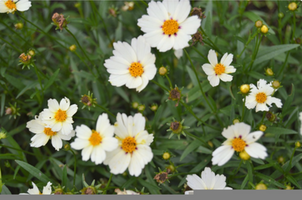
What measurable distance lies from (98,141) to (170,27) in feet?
3.01

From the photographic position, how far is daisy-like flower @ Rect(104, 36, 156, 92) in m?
2.01

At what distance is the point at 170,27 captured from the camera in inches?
81.0

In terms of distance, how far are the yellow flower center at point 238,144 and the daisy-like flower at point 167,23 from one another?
27.6 inches

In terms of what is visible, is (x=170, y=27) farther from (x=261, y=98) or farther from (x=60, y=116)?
(x=60, y=116)

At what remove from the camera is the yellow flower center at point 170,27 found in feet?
6.71

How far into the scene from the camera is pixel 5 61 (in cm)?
275

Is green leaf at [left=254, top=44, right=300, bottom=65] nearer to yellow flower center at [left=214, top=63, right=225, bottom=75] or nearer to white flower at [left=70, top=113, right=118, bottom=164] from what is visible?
yellow flower center at [left=214, top=63, right=225, bottom=75]

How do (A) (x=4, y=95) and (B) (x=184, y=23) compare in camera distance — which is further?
(A) (x=4, y=95)

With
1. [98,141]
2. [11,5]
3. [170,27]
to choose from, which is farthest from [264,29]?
[11,5]

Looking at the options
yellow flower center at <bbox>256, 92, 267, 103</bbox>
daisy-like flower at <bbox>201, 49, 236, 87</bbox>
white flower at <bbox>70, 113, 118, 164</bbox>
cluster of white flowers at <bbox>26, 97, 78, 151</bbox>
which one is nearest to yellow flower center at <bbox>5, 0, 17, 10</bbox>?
cluster of white flowers at <bbox>26, 97, 78, 151</bbox>

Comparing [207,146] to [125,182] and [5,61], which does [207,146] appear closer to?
[125,182]

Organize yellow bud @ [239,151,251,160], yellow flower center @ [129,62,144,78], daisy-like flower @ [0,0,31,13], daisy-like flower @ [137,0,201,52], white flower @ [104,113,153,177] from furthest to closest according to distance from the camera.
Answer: daisy-like flower @ [0,0,31,13] < yellow flower center @ [129,62,144,78] < daisy-like flower @ [137,0,201,52] < white flower @ [104,113,153,177] < yellow bud @ [239,151,251,160]

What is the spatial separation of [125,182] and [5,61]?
1574 millimetres

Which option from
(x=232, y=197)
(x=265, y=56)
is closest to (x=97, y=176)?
(x=232, y=197)
